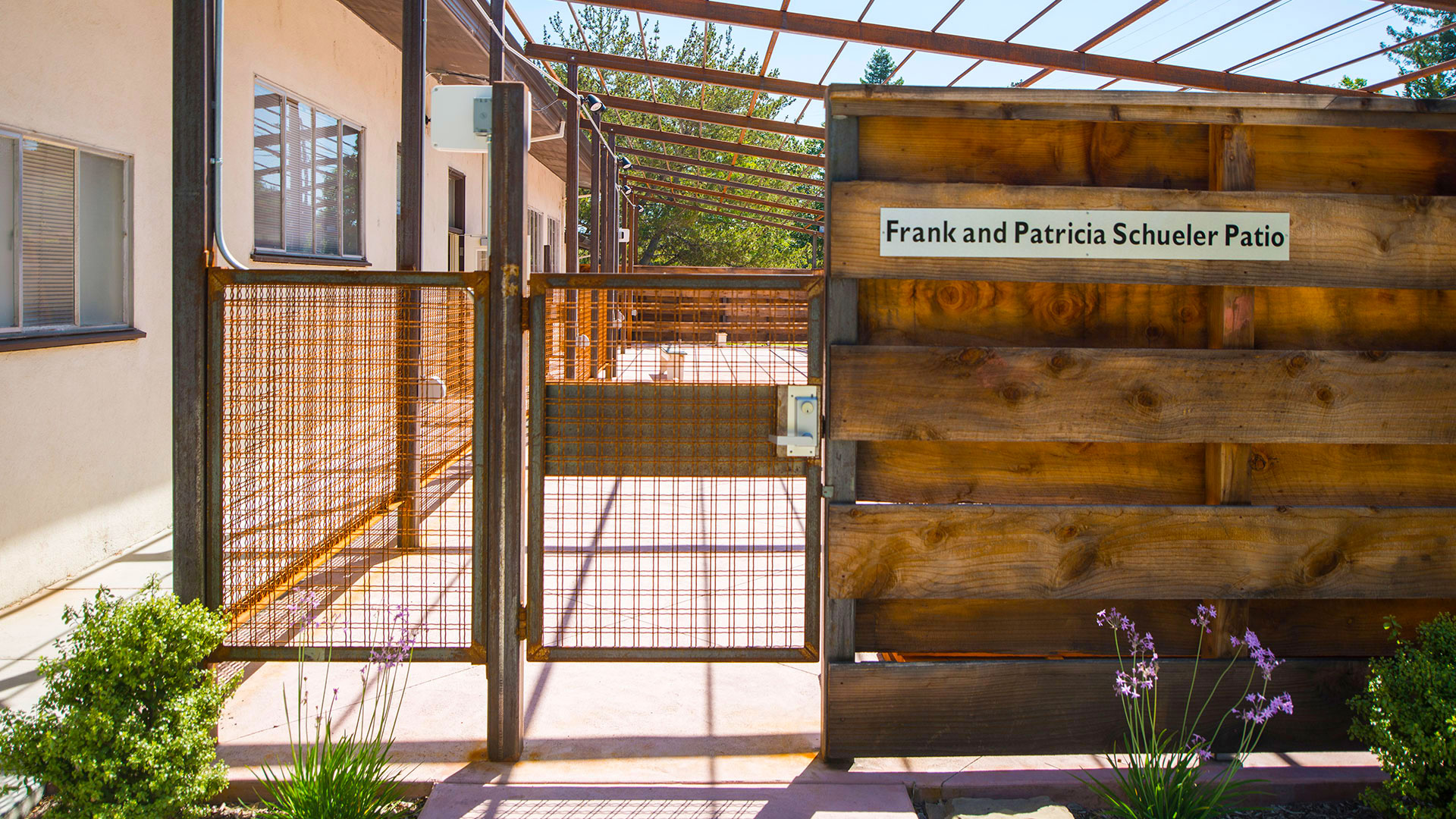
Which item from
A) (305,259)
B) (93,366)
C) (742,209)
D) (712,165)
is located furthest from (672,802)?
(742,209)

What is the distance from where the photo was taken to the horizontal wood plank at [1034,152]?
3.02 metres

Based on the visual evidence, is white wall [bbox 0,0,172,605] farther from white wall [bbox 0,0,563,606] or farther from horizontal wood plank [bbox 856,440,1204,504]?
horizontal wood plank [bbox 856,440,1204,504]

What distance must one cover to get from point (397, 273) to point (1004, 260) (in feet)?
5.99

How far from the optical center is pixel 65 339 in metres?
4.87

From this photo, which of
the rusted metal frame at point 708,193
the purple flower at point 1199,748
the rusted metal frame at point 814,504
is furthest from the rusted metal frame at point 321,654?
the rusted metal frame at point 708,193

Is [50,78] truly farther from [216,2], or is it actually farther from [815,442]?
[815,442]

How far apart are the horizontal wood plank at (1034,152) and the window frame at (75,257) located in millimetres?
3960

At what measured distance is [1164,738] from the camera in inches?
120

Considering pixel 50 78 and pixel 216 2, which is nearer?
pixel 216 2

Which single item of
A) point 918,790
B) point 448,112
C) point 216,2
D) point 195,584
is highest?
point 216,2

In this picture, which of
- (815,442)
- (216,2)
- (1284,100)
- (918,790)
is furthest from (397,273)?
(1284,100)

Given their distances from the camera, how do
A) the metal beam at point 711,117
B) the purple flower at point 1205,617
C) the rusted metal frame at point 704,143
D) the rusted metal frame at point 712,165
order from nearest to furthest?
1. the purple flower at point 1205,617
2. the metal beam at point 711,117
3. the rusted metal frame at point 704,143
4. the rusted metal frame at point 712,165

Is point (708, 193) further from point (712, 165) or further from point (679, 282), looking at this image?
point (679, 282)

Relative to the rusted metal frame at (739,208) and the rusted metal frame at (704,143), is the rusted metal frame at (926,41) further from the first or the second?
the rusted metal frame at (739,208)
